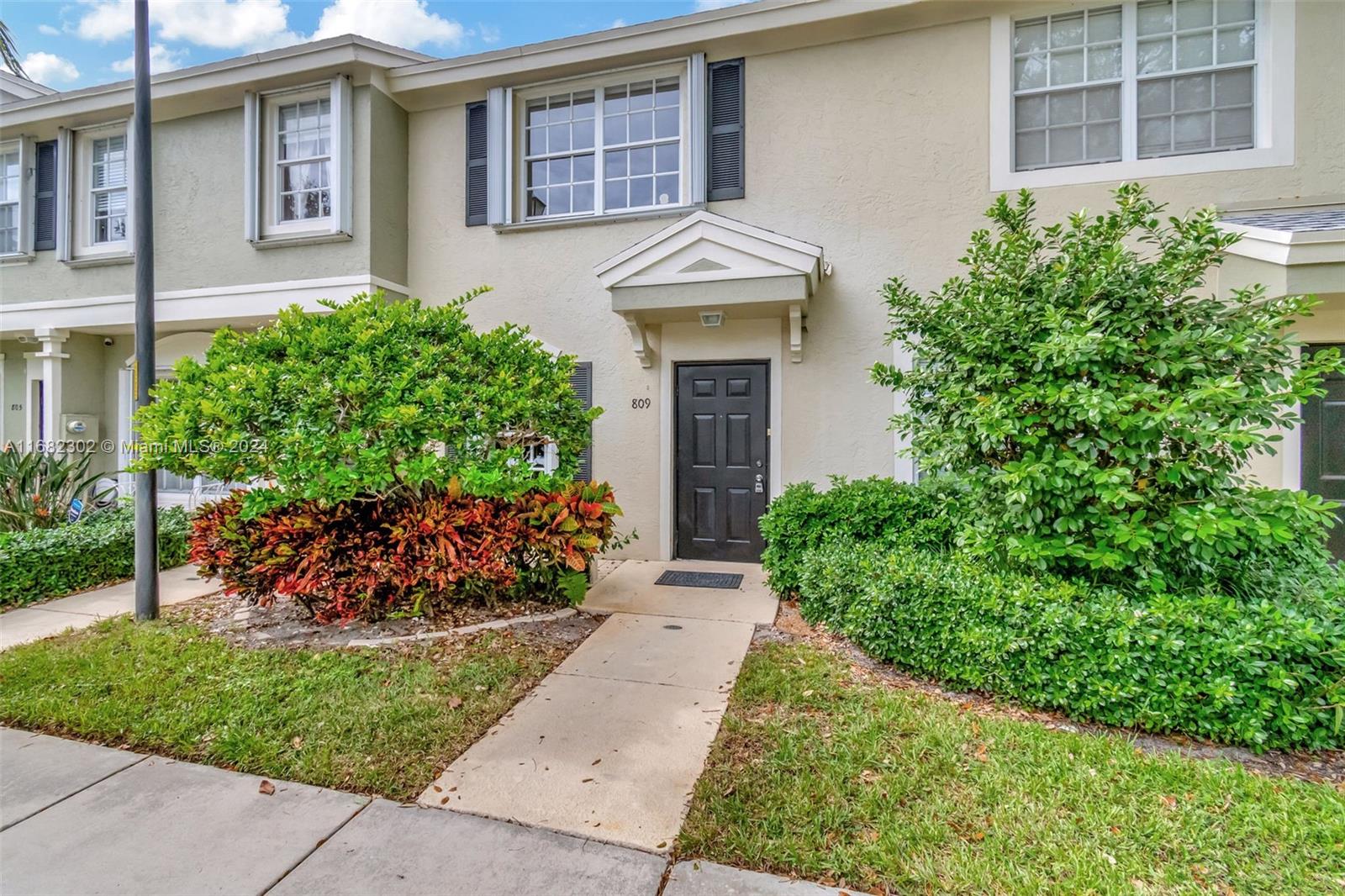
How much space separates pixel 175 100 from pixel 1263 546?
38.8ft

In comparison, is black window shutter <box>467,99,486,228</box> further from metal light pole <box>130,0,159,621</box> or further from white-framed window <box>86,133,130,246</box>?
white-framed window <box>86,133,130,246</box>

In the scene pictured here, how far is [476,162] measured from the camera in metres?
7.42

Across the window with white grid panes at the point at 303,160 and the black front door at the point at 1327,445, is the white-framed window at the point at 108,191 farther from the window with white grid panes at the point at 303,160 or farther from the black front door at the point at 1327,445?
the black front door at the point at 1327,445

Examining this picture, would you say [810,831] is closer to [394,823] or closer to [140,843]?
[394,823]

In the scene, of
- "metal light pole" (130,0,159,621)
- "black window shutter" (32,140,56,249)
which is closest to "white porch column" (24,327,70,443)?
"black window shutter" (32,140,56,249)

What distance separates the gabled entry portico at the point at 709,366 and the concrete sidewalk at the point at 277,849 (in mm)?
4634

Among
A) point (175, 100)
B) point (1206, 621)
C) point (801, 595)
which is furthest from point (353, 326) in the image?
point (175, 100)

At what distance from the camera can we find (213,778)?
9.27 ft

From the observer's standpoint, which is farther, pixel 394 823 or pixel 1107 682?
pixel 1107 682

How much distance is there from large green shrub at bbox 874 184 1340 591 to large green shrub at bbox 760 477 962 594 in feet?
2.97

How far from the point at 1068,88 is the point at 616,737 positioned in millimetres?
7100

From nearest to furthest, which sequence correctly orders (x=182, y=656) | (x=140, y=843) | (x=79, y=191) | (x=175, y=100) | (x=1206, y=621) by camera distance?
(x=140, y=843), (x=1206, y=621), (x=182, y=656), (x=175, y=100), (x=79, y=191)

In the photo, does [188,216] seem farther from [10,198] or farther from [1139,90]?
[1139,90]

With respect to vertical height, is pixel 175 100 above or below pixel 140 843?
above
